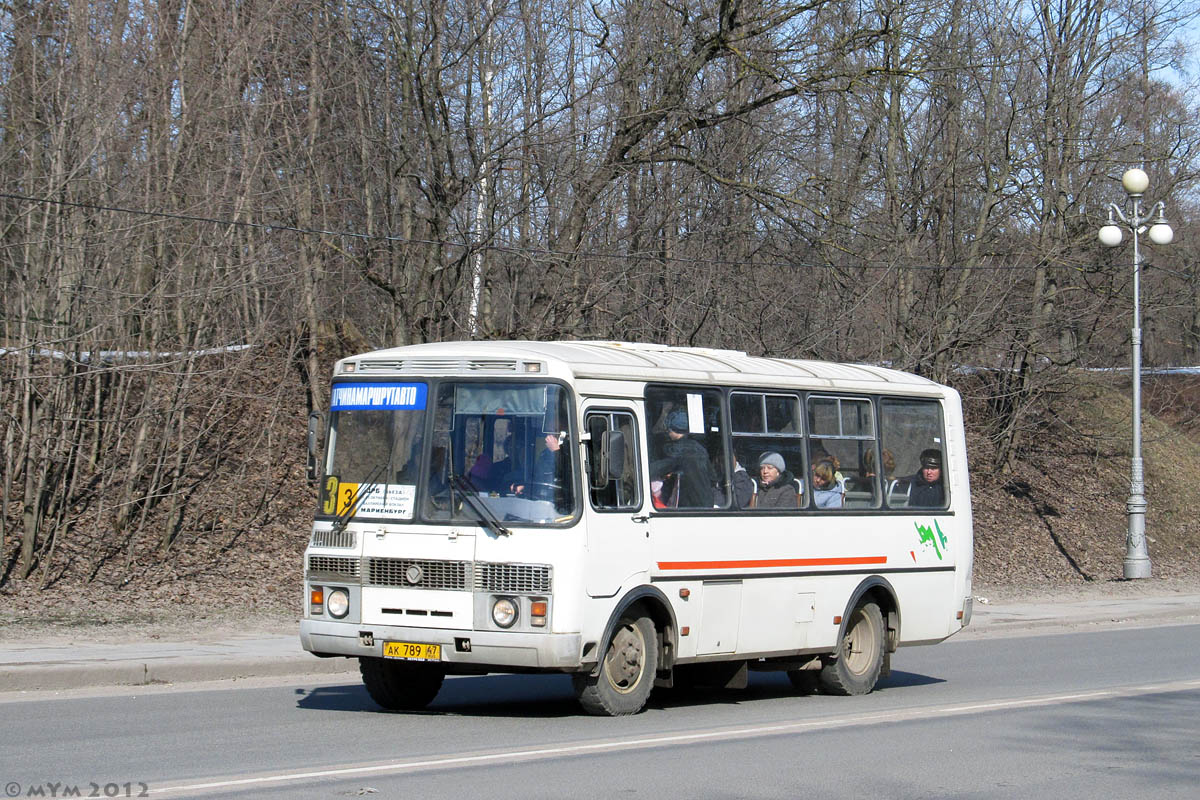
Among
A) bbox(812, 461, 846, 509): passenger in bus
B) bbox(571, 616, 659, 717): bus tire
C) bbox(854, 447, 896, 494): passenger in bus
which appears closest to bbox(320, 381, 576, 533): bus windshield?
bbox(571, 616, 659, 717): bus tire

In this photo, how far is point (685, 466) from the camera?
12.0m

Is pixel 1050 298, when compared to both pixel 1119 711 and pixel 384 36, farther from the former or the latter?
pixel 1119 711

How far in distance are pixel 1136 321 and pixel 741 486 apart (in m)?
16.8

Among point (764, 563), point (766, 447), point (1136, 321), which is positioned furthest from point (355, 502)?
point (1136, 321)

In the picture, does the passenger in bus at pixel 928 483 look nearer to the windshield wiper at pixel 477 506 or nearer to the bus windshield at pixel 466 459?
the bus windshield at pixel 466 459

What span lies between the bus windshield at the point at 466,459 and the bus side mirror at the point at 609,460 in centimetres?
24

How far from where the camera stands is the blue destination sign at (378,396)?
11.2 m

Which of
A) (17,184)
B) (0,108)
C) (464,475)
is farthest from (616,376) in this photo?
(0,108)

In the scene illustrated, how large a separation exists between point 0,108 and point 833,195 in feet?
47.7

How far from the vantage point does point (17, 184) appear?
1914 cm

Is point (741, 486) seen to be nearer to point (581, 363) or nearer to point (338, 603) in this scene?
point (581, 363)

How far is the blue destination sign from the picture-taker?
1116cm

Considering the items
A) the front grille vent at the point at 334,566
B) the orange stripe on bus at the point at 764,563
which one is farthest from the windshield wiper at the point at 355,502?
the orange stripe on bus at the point at 764,563

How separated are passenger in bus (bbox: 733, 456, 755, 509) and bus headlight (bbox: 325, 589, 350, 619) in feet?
11.4
